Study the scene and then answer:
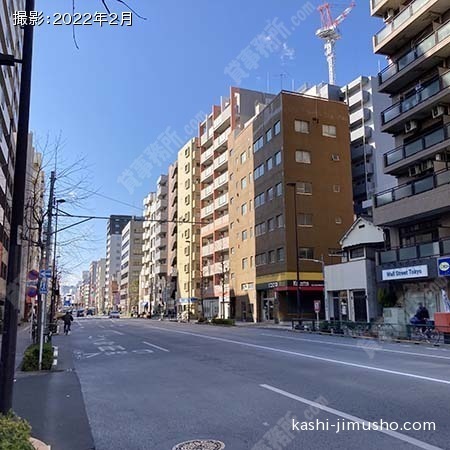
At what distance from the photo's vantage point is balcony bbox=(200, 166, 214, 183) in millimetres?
77062

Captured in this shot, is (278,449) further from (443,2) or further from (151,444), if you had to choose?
(443,2)

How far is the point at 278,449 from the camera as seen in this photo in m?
5.92

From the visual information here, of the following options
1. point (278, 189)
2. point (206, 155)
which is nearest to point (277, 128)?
point (278, 189)

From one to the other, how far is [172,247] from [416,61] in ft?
234

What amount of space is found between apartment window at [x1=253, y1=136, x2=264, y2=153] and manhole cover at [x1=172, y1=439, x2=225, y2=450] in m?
53.5

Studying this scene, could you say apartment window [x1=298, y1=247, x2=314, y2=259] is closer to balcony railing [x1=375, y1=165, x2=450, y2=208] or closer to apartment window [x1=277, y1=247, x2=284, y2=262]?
apartment window [x1=277, y1=247, x2=284, y2=262]

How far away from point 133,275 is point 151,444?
137000 millimetres

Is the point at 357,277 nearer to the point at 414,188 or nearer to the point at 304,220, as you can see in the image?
the point at 414,188

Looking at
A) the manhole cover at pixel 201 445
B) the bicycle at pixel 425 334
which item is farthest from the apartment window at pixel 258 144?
the manhole cover at pixel 201 445

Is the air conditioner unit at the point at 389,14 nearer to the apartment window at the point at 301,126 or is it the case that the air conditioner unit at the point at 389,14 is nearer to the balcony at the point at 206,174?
the apartment window at the point at 301,126

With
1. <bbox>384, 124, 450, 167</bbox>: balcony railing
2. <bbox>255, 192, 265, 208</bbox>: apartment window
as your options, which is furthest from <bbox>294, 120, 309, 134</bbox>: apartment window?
<bbox>384, 124, 450, 167</bbox>: balcony railing

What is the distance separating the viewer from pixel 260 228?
187 ft

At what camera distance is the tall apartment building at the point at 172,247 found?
96.2 meters

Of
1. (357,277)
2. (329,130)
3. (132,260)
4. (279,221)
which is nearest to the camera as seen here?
(357,277)
